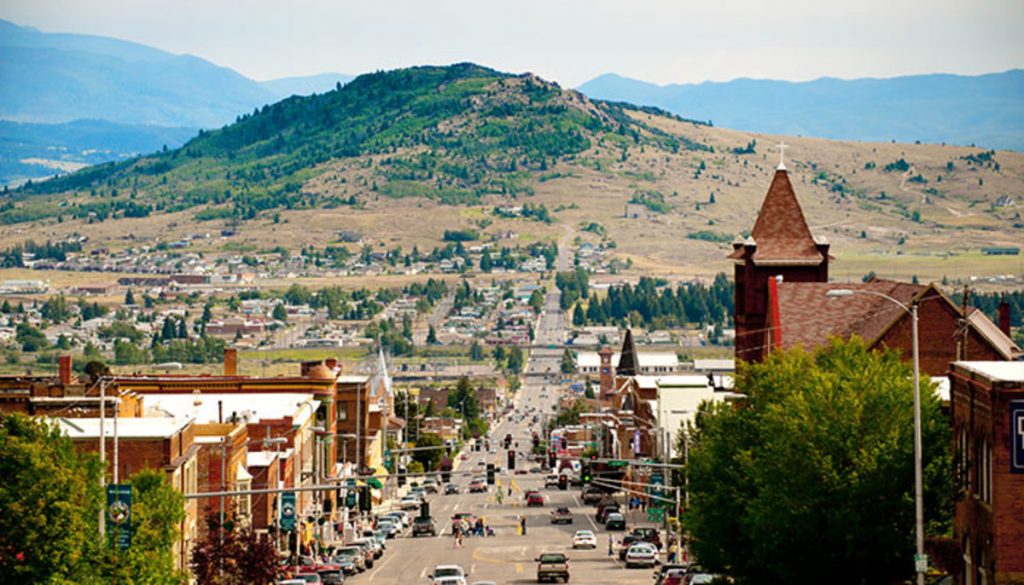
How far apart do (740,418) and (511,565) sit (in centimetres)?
2272

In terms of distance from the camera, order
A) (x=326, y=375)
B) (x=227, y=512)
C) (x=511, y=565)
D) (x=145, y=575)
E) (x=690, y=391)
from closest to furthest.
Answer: (x=145, y=575) → (x=227, y=512) → (x=511, y=565) → (x=326, y=375) → (x=690, y=391)

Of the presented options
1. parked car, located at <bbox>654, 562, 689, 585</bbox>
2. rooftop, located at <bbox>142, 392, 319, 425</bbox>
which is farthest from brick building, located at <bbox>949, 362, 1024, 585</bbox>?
rooftop, located at <bbox>142, 392, 319, 425</bbox>

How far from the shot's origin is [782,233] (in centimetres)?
12231

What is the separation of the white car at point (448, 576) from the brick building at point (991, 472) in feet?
84.8

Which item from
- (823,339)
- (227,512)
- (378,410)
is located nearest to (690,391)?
(378,410)

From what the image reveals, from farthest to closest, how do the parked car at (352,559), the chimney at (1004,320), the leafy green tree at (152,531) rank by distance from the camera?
the chimney at (1004,320) < the parked car at (352,559) < the leafy green tree at (152,531)

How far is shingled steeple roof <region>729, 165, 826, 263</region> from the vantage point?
120812mm

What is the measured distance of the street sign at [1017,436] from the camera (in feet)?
185

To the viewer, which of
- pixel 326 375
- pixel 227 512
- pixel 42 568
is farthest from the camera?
pixel 326 375

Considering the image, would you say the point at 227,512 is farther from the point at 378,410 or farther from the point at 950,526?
the point at 378,410

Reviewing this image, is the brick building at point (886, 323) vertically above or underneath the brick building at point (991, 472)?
above

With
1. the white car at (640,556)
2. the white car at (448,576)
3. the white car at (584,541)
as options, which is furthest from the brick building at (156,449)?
the white car at (584,541)

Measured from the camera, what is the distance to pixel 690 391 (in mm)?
161125

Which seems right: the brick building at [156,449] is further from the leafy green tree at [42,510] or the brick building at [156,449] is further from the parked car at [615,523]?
the parked car at [615,523]
